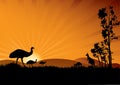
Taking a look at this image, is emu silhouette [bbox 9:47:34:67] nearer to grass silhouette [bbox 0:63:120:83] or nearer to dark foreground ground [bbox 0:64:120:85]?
grass silhouette [bbox 0:63:120:83]

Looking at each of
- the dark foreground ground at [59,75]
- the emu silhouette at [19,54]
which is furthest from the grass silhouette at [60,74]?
the emu silhouette at [19,54]

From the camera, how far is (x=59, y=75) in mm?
24688

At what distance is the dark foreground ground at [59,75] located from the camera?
76.0ft

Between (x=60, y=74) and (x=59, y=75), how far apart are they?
23 cm

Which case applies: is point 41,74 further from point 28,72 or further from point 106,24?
point 106,24

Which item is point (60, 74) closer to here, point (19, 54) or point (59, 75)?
point (59, 75)

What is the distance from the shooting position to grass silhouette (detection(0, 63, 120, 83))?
23.5m

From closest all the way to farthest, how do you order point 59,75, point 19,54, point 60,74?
point 59,75 → point 60,74 → point 19,54

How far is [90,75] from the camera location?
84.5 feet

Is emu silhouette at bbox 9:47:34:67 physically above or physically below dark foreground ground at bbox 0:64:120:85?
above

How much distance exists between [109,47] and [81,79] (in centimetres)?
2400

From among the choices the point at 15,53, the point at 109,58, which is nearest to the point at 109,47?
the point at 109,58

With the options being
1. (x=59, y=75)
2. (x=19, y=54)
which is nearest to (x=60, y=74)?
(x=59, y=75)

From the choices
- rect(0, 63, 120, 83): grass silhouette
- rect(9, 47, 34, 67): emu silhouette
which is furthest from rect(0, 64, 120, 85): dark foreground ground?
rect(9, 47, 34, 67): emu silhouette
